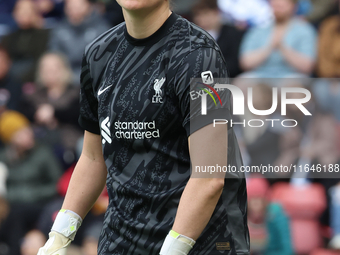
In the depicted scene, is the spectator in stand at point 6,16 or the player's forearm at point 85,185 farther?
the spectator in stand at point 6,16

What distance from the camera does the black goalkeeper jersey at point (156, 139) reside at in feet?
7.35

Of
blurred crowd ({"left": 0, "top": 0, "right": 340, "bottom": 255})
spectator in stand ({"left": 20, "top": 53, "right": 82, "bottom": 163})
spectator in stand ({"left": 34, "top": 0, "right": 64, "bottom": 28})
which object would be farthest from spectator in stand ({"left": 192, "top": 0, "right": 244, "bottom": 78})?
spectator in stand ({"left": 34, "top": 0, "right": 64, "bottom": 28})

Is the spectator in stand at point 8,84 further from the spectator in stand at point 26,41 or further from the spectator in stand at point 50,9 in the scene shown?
the spectator in stand at point 50,9

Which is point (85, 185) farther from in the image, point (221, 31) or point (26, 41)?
point (26, 41)

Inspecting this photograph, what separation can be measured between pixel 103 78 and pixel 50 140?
4.00 meters

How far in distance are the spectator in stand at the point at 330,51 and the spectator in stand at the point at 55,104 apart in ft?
8.94

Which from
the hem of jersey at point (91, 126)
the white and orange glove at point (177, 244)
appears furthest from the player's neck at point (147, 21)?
the white and orange glove at point (177, 244)

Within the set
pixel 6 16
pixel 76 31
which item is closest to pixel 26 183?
pixel 76 31

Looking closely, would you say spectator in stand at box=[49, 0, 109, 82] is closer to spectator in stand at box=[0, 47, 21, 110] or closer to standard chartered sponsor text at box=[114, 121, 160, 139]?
spectator in stand at box=[0, 47, 21, 110]

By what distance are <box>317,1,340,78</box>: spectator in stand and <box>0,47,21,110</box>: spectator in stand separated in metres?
3.64

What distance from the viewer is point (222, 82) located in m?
2.22

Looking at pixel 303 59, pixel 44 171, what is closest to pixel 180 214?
pixel 303 59

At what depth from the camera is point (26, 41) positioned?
275 inches

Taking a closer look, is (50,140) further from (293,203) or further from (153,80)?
(153,80)
